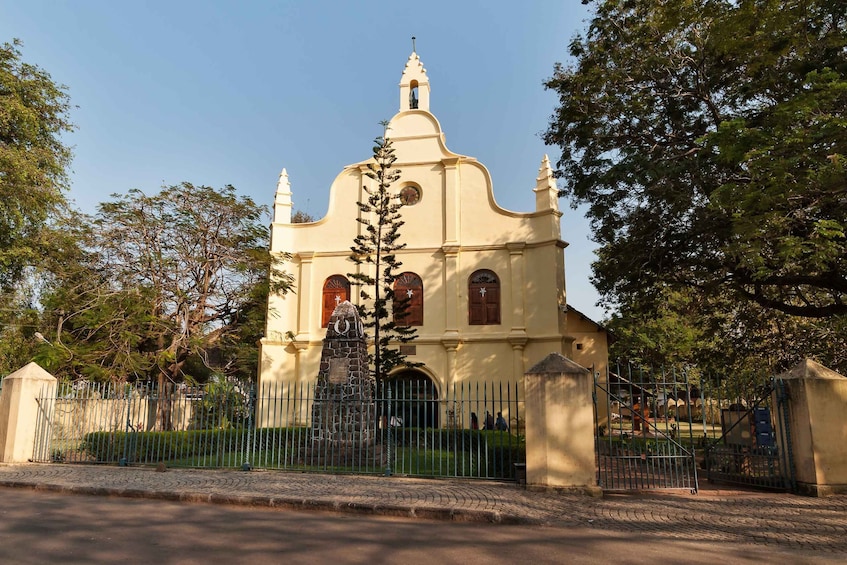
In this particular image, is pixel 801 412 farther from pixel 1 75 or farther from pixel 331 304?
pixel 1 75

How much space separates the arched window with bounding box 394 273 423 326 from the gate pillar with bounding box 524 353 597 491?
1291 centimetres

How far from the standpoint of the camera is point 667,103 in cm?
1396

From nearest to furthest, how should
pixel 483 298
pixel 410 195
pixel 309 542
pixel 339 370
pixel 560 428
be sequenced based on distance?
pixel 309 542 < pixel 560 428 < pixel 339 370 < pixel 483 298 < pixel 410 195

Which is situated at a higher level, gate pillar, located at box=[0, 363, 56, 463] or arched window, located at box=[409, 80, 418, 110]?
arched window, located at box=[409, 80, 418, 110]

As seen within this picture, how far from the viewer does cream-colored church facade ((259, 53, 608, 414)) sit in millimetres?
20391

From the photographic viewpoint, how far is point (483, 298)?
21.0m

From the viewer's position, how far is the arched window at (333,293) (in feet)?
Answer: 70.5

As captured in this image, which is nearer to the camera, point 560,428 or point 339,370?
point 560,428

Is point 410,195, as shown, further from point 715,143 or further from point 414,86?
point 715,143

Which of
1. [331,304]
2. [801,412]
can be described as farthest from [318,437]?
[331,304]

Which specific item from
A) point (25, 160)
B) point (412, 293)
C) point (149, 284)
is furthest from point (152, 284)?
point (412, 293)

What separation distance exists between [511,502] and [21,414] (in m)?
9.74

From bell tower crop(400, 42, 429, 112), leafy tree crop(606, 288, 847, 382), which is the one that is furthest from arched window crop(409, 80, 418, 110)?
leafy tree crop(606, 288, 847, 382)

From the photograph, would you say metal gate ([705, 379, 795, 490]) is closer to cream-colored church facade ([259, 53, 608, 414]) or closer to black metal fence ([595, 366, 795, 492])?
black metal fence ([595, 366, 795, 492])
